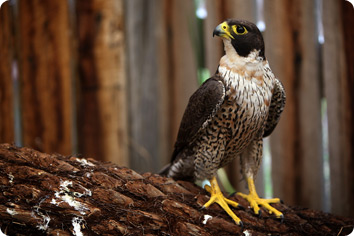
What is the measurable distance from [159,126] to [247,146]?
87 cm

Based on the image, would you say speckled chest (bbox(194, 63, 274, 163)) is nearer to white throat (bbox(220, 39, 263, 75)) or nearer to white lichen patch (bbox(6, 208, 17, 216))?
white throat (bbox(220, 39, 263, 75))

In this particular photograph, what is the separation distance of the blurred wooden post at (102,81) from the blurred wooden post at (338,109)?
5.70 ft

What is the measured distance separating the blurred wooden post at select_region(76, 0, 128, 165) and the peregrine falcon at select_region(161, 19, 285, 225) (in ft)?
3.03

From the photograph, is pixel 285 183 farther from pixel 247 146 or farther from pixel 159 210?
pixel 159 210

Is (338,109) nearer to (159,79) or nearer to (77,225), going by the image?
(159,79)

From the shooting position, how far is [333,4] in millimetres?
2504

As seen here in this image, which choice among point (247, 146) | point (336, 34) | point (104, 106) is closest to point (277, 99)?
point (247, 146)

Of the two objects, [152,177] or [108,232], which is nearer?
[108,232]

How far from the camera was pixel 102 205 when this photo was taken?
190cm

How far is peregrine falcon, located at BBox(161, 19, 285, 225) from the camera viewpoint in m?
2.17

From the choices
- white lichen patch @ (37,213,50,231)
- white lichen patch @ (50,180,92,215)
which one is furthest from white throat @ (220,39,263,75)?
white lichen patch @ (37,213,50,231)

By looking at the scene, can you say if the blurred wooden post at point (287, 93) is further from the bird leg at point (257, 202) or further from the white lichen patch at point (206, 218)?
the white lichen patch at point (206, 218)

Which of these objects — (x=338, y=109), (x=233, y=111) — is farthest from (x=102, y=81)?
(x=338, y=109)

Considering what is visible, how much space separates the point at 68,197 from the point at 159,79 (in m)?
1.50
